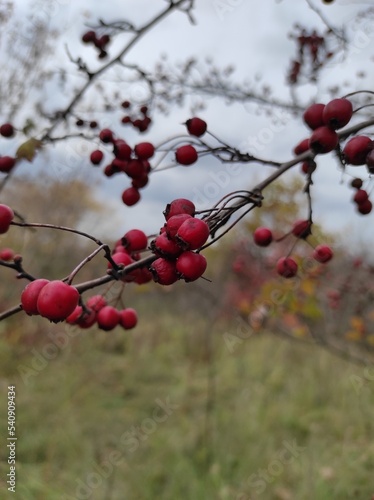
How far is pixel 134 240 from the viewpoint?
1.03 meters

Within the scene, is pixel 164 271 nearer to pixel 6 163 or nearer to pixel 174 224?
pixel 174 224

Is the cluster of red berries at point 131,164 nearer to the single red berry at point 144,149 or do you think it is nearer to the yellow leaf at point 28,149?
the single red berry at point 144,149

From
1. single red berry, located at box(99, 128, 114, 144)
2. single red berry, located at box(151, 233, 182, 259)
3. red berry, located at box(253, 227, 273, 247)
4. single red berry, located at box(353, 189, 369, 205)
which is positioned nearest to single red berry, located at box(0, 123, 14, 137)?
single red berry, located at box(99, 128, 114, 144)

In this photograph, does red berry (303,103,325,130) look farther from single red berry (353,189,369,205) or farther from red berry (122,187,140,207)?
red berry (122,187,140,207)

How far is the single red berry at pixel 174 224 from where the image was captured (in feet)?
2.44

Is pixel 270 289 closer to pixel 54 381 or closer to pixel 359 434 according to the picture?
pixel 359 434

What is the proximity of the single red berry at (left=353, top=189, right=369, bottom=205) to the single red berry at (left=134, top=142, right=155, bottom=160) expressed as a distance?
21.3 inches

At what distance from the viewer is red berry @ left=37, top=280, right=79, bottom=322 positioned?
0.73 meters

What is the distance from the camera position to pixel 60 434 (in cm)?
431

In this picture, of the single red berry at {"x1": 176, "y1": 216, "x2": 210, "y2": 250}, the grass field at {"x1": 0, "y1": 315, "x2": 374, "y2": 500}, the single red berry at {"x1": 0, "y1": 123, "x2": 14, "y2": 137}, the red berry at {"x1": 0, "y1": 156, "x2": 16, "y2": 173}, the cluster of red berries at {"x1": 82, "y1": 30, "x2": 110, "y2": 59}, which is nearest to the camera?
the single red berry at {"x1": 176, "y1": 216, "x2": 210, "y2": 250}

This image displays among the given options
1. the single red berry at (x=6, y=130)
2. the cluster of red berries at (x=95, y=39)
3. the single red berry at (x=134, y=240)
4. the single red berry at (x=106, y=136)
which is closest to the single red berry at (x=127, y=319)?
the single red berry at (x=134, y=240)

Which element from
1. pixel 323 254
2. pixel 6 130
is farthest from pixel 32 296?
pixel 6 130

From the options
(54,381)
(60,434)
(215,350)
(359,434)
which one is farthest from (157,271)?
(215,350)

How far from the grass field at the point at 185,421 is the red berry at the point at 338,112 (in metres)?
1.52
